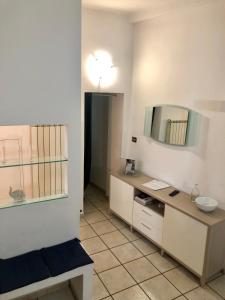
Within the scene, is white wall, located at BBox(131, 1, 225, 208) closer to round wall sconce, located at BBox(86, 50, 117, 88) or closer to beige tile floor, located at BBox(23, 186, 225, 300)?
round wall sconce, located at BBox(86, 50, 117, 88)

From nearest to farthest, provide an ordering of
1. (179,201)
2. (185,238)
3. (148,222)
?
(185,238) → (179,201) → (148,222)

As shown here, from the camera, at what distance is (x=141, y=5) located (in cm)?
313

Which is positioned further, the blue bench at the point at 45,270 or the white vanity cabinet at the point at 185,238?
the white vanity cabinet at the point at 185,238

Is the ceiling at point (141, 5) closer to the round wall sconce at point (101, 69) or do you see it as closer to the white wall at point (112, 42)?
the white wall at point (112, 42)

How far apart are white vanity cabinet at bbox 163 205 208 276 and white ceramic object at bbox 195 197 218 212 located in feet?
0.61

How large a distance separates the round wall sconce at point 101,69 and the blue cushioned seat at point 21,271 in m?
2.53

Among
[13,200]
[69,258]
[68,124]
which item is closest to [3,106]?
[68,124]

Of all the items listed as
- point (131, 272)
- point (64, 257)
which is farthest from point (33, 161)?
point (131, 272)

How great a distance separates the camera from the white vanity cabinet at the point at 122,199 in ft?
11.6

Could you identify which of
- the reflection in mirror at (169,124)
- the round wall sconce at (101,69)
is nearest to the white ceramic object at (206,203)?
the reflection in mirror at (169,124)

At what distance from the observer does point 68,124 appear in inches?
76.0

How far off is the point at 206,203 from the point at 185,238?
0.46m

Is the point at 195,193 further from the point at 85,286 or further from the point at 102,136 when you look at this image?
the point at 102,136

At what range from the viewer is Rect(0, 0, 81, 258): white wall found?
1.62 meters
